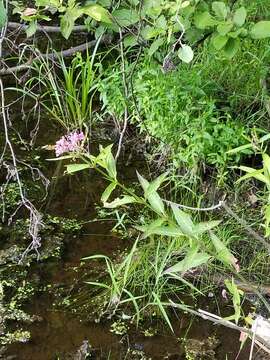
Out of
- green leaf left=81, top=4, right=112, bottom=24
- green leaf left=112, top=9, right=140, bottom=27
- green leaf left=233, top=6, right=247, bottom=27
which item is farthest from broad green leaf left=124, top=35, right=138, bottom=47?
green leaf left=81, top=4, right=112, bottom=24

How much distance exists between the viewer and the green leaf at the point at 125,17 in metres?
2.66

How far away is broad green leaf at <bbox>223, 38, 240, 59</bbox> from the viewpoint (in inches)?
101

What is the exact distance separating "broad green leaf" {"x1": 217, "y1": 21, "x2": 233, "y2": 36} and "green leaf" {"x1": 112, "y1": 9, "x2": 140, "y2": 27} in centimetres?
36

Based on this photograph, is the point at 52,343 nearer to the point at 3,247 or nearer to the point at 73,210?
the point at 3,247

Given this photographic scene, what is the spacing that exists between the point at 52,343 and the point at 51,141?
1.78m

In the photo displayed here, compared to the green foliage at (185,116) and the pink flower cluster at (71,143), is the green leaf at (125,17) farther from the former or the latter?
the green foliage at (185,116)

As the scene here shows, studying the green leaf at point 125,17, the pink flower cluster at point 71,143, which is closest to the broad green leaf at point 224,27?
the green leaf at point 125,17

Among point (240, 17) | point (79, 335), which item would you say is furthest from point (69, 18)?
point (79, 335)

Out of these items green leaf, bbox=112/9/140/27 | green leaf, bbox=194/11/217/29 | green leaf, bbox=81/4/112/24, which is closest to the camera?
green leaf, bbox=81/4/112/24

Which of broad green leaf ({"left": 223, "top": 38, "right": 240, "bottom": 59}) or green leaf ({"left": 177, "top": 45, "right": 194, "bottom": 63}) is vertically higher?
green leaf ({"left": 177, "top": 45, "right": 194, "bottom": 63})

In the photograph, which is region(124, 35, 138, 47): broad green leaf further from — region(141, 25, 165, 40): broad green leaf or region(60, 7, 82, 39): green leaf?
region(60, 7, 82, 39): green leaf

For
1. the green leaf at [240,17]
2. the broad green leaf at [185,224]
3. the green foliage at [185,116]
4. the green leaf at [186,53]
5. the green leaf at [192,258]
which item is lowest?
the green foliage at [185,116]

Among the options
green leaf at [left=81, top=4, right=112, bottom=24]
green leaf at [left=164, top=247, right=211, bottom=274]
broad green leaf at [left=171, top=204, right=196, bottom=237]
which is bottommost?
green leaf at [left=164, top=247, right=211, bottom=274]

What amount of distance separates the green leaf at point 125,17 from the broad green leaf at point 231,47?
38cm
